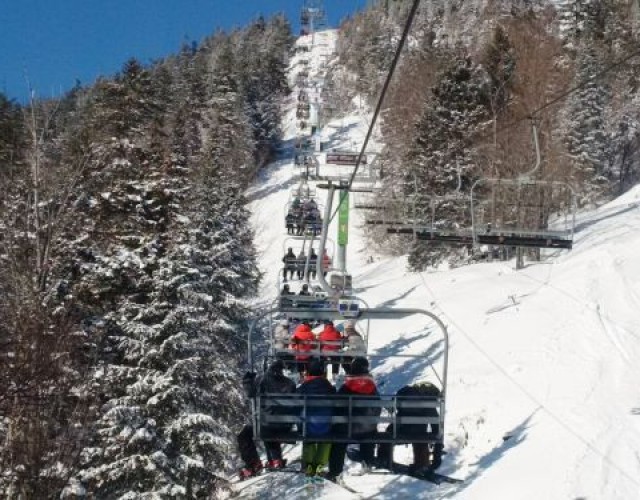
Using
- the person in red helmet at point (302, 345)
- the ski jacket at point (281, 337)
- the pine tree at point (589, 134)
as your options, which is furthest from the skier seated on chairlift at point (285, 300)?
the pine tree at point (589, 134)

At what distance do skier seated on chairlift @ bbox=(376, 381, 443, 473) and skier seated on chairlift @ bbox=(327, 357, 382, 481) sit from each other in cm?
19

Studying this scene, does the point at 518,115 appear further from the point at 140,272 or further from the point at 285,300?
the point at 140,272

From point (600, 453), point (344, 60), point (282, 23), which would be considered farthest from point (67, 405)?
point (282, 23)

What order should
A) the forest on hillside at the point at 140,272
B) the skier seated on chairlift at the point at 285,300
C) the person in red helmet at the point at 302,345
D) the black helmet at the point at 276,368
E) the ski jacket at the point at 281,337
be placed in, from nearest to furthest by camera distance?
1. the black helmet at the point at 276,368
2. the forest on hillside at the point at 140,272
3. the ski jacket at the point at 281,337
4. the skier seated on chairlift at the point at 285,300
5. the person in red helmet at the point at 302,345

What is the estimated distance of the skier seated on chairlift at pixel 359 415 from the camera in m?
9.36

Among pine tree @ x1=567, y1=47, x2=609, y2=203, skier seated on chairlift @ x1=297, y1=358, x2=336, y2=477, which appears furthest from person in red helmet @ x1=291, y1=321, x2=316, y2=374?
pine tree @ x1=567, y1=47, x2=609, y2=203

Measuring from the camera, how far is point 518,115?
30.5m

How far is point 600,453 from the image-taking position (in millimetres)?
11438

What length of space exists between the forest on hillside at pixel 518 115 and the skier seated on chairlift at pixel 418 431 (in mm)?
6412

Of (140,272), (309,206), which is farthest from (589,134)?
(140,272)

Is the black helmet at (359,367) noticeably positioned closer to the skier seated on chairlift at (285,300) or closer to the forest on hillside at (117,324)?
the skier seated on chairlift at (285,300)

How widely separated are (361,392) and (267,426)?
131 centimetres

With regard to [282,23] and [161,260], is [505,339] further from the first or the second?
[282,23]

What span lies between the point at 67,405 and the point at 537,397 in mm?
9166
